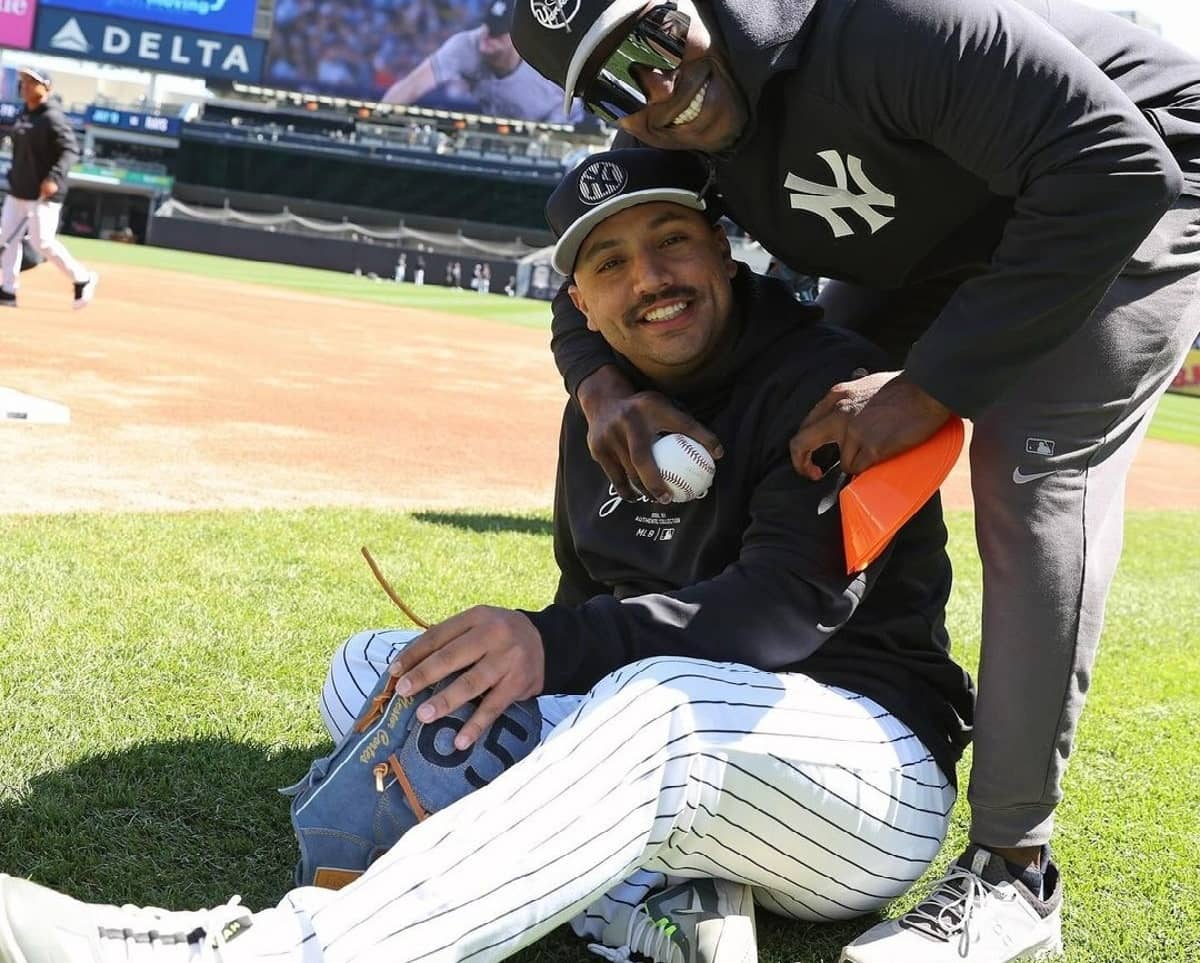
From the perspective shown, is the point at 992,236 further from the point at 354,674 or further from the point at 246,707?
the point at 246,707

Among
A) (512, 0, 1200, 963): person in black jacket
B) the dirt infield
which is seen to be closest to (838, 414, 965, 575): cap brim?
(512, 0, 1200, 963): person in black jacket

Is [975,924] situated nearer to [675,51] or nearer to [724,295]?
[724,295]

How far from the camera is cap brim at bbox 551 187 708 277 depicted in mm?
2592

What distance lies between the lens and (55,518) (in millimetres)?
5262

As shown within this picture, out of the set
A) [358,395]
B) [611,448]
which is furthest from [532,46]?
[358,395]

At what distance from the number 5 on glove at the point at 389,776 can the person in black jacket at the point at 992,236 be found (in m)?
0.61

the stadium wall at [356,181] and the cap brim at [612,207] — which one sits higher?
the cap brim at [612,207]

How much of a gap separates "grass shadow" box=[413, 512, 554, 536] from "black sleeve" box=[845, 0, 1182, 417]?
4.28m

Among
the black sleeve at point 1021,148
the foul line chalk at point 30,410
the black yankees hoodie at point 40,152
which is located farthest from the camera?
the black yankees hoodie at point 40,152

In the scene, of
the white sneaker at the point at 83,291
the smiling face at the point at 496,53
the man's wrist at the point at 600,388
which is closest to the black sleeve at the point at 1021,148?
the man's wrist at the point at 600,388

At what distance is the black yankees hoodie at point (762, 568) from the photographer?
86.7 inches

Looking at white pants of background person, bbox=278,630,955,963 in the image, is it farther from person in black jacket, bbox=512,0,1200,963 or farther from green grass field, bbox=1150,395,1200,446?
green grass field, bbox=1150,395,1200,446

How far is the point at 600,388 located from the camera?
2.77 metres

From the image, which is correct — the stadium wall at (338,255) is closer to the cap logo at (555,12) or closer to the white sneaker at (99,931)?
the cap logo at (555,12)
